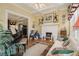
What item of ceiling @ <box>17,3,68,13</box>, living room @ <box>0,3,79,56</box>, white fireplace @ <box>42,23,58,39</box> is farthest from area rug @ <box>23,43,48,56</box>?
ceiling @ <box>17,3,68,13</box>

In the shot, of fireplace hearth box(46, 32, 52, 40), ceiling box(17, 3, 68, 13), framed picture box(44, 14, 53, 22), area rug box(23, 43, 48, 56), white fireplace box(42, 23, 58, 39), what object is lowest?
area rug box(23, 43, 48, 56)

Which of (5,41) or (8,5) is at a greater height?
(8,5)

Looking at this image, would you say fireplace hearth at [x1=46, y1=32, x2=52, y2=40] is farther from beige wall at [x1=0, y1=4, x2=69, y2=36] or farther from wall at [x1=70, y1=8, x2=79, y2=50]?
wall at [x1=70, y1=8, x2=79, y2=50]

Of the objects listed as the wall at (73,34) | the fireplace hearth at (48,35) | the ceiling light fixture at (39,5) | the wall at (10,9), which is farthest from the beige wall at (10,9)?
the wall at (73,34)

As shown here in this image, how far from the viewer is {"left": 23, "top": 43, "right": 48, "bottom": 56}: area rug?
1452 millimetres

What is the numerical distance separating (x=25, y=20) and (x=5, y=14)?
225 mm

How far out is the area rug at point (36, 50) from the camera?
145 cm

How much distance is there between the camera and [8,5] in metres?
1.46

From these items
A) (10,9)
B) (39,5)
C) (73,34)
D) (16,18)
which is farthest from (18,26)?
(73,34)

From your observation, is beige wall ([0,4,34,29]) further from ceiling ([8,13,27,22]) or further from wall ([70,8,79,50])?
wall ([70,8,79,50])

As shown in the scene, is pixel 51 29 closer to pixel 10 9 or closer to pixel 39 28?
pixel 39 28

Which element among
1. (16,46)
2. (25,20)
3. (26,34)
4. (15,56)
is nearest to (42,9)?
(25,20)

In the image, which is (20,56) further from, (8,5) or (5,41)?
(8,5)

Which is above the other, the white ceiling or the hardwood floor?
the white ceiling
